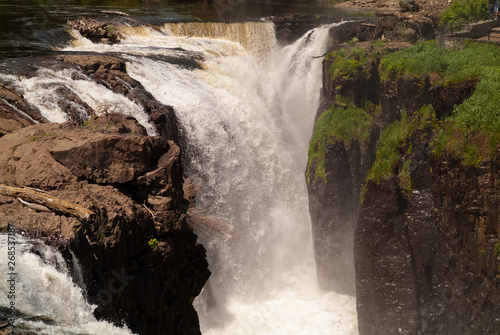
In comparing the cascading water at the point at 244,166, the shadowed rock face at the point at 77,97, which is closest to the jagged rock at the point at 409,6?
the cascading water at the point at 244,166

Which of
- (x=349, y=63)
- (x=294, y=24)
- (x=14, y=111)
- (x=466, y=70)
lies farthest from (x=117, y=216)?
(x=294, y=24)

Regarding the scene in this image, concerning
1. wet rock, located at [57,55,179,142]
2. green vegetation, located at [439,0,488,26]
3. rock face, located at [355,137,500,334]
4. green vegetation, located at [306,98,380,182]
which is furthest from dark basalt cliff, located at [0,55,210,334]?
green vegetation, located at [439,0,488,26]

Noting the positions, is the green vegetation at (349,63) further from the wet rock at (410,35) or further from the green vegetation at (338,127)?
the wet rock at (410,35)

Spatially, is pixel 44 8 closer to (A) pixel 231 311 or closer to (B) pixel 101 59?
(B) pixel 101 59

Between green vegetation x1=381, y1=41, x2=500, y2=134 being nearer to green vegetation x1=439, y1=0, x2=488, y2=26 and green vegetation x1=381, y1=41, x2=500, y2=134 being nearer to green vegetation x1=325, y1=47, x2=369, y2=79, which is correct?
green vegetation x1=325, y1=47, x2=369, y2=79

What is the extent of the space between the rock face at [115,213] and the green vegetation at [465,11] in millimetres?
21233

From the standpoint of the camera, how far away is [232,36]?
26828 mm

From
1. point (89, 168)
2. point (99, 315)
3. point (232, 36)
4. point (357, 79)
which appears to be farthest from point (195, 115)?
point (232, 36)

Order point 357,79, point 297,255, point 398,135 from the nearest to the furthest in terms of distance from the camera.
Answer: point 398,135 → point 357,79 → point 297,255

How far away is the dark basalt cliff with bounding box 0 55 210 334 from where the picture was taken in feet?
26.7

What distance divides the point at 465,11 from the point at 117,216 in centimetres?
2424

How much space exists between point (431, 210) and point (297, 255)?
20.8 ft

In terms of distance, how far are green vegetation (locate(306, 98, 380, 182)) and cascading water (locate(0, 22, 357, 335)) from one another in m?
1.90

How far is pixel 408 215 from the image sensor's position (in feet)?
49.7
